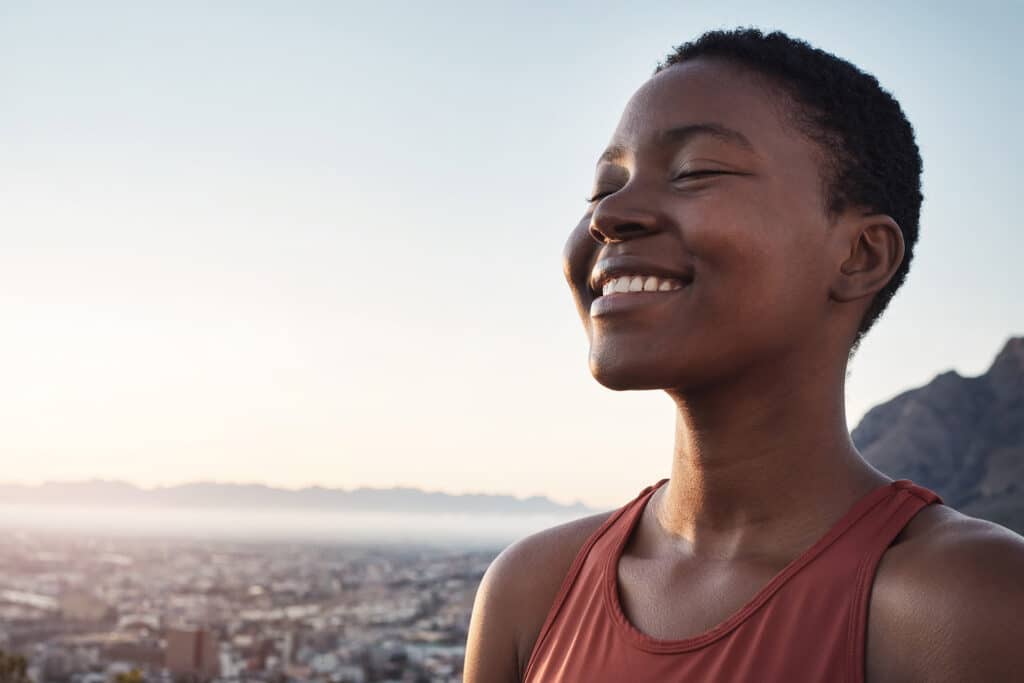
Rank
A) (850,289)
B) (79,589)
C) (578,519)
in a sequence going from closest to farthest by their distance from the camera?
(850,289) → (578,519) → (79,589)

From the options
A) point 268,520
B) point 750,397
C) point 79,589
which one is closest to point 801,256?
point 750,397

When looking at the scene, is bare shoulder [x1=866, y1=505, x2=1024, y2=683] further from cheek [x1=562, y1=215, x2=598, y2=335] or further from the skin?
cheek [x1=562, y1=215, x2=598, y2=335]

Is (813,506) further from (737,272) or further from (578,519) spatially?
(578,519)

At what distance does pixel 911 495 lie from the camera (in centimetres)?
143

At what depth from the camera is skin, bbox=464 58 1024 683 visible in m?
A: 1.45

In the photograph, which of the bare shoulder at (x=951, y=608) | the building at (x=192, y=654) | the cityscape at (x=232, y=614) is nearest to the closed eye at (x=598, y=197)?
the bare shoulder at (x=951, y=608)

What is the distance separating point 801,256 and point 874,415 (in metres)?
15.7

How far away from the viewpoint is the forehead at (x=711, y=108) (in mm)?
1526

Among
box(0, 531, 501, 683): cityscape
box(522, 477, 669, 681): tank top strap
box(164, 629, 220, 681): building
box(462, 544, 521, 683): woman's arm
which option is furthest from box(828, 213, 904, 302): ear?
box(164, 629, 220, 681): building

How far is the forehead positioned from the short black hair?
0.09ft

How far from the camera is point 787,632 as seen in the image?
1.32 metres

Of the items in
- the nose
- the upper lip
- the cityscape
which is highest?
the nose

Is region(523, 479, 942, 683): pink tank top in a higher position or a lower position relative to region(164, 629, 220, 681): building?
higher

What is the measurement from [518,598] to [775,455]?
1.72ft
